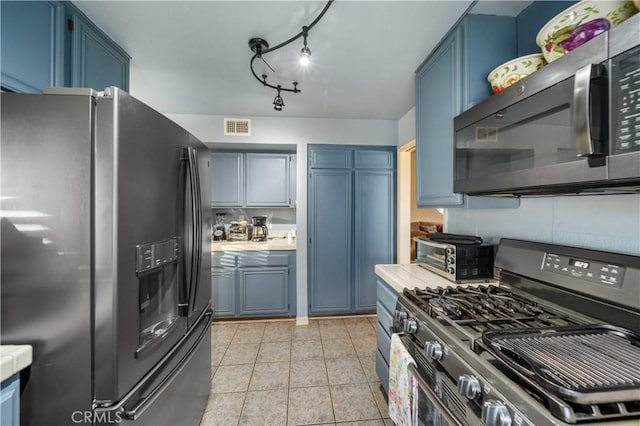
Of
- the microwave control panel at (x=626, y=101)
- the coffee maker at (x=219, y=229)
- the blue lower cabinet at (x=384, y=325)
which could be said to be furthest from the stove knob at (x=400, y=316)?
the coffee maker at (x=219, y=229)

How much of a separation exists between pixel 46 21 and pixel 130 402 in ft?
5.69

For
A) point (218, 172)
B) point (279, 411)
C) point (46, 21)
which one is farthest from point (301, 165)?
point (279, 411)

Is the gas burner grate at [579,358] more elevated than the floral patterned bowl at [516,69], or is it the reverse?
the floral patterned bowl at [516,69]

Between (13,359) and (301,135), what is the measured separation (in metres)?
2.72

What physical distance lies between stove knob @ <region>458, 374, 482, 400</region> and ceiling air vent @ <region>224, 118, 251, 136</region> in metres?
2.92

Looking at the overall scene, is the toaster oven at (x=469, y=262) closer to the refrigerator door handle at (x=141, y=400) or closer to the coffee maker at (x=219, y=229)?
the refrigerator door handle at (x=141, y=400)

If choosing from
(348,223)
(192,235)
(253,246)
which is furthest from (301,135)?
(192,235)

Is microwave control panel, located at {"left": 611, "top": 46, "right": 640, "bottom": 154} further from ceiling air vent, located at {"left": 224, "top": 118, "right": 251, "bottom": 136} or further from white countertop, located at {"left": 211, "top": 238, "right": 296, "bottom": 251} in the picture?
ceiling air vent, located at {"left": 224, "top": 118, "right": 251, "bottom": 136}

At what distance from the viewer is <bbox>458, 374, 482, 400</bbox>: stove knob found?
67cm

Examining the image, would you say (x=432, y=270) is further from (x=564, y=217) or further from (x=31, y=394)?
(x=31, y=394)

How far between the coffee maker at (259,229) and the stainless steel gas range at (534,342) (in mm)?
2344

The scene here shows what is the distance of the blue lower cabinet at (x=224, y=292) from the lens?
2877 mm

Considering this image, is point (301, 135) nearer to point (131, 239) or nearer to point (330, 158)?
point (330, 158)

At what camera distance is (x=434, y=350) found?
87 centimetres
